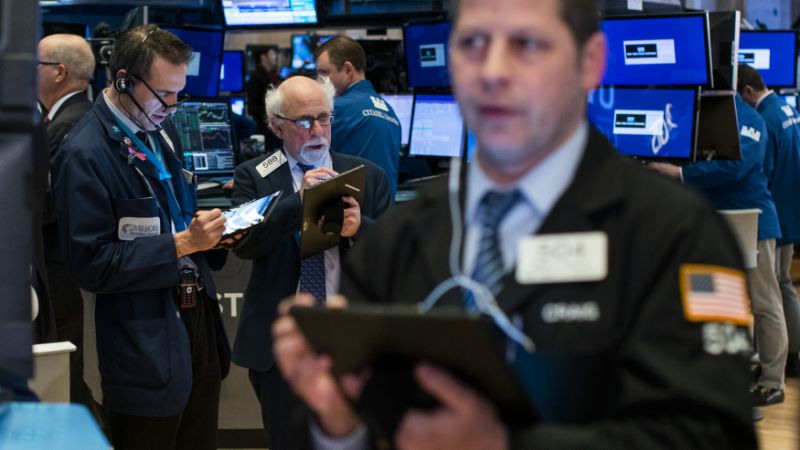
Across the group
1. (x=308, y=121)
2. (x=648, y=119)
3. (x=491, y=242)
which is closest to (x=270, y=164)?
(x=308, y=121)

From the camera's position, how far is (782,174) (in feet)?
21.3

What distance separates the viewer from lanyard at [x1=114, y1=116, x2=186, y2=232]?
3336 mm

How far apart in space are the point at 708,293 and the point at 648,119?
4.53 m

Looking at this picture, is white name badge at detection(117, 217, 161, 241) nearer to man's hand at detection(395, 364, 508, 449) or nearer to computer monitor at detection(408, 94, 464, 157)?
man's hand at detection(395, 364, 508, 449)

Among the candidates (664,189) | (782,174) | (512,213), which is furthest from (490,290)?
(782,174)

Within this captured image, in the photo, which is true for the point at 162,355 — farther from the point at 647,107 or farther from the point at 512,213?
the point at 647,107

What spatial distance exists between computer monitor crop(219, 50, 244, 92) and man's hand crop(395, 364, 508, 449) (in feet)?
23.3

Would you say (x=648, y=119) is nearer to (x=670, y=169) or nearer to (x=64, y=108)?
(x=670, y=169)

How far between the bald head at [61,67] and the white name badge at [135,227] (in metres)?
1.48

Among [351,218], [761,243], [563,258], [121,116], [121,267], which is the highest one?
[121,116]

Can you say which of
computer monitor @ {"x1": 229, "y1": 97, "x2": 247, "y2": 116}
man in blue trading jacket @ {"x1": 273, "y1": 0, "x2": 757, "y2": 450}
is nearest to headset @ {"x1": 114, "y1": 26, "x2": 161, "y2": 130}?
man in blue trading jacket @ {"x1": 273, "y1": 0, "x2": 757, "y2": 450}

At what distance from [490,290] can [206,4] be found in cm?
604

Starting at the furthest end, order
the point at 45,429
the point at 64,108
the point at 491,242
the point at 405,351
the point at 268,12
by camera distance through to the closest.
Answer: the point at 268,12 → the point at 64,108 → the point at 45,429 → the point at 491,242 → the point at 405,351

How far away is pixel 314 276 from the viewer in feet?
11.3
